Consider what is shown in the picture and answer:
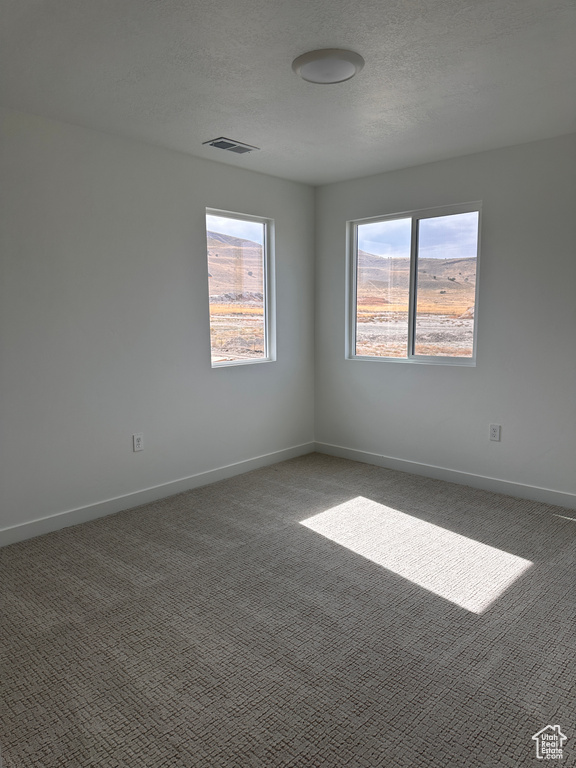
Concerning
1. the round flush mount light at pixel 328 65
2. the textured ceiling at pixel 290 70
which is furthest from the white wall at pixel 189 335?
the round flush mount light at pixel 328 65

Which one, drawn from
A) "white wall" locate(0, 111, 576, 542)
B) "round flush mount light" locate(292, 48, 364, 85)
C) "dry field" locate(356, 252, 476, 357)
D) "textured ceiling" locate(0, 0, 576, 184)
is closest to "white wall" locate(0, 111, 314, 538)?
"white wall" locate(0, 111, 576, 542)

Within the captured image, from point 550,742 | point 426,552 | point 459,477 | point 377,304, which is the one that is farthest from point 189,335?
point 550,742

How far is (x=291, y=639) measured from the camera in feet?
7.16

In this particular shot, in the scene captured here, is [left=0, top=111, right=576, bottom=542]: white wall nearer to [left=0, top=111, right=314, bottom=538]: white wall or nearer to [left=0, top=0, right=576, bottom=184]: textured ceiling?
[left=0, top=111, right=314, bottom=538]: white wall

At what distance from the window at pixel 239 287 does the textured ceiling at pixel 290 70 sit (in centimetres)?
77

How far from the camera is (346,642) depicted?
2.16 meters

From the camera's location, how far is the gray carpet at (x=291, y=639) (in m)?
1.67

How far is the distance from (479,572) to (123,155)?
10.8ft

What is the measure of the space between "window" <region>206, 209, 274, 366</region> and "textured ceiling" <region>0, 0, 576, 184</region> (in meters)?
0.77

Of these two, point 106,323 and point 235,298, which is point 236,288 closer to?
point 235,298

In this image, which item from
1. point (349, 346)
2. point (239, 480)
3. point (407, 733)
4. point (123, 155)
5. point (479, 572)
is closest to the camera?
point (407, 733)

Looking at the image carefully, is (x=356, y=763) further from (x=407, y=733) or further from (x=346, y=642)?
(x=346, y=642)

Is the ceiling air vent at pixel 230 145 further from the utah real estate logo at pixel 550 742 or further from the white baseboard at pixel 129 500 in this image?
the utah real estate logo at pixel 550 742

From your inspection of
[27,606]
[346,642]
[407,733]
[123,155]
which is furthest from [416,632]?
[123,155]
